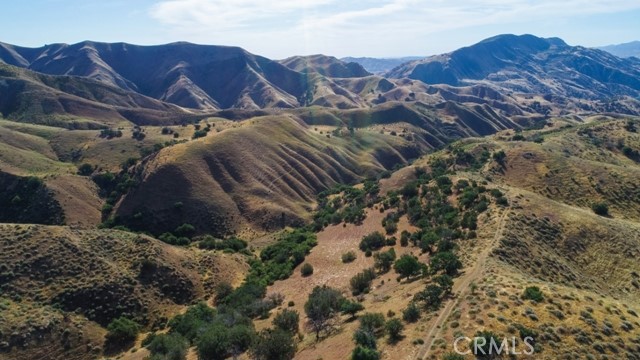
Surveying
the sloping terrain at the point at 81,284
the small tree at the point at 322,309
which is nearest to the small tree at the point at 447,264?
the small tree at the point at 322,309

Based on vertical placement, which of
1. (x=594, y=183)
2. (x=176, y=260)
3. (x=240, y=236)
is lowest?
(x=240, y=236)

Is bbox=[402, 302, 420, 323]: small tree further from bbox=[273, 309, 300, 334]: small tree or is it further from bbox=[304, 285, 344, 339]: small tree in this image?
bbox=[273, 309, 300, 334]: small tree

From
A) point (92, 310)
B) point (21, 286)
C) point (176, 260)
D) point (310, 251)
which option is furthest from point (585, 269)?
point (21, 286)

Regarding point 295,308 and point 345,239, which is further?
point 345,239

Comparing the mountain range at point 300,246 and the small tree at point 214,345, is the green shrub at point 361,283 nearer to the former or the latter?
the mountain range at point 300,246

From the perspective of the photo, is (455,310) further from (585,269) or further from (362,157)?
(362,157)

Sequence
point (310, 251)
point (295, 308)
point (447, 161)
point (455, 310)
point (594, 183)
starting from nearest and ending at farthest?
point (455, 310) → point (295, 308) → point (310, 251) → point (594, 183) → point (447, 161)
